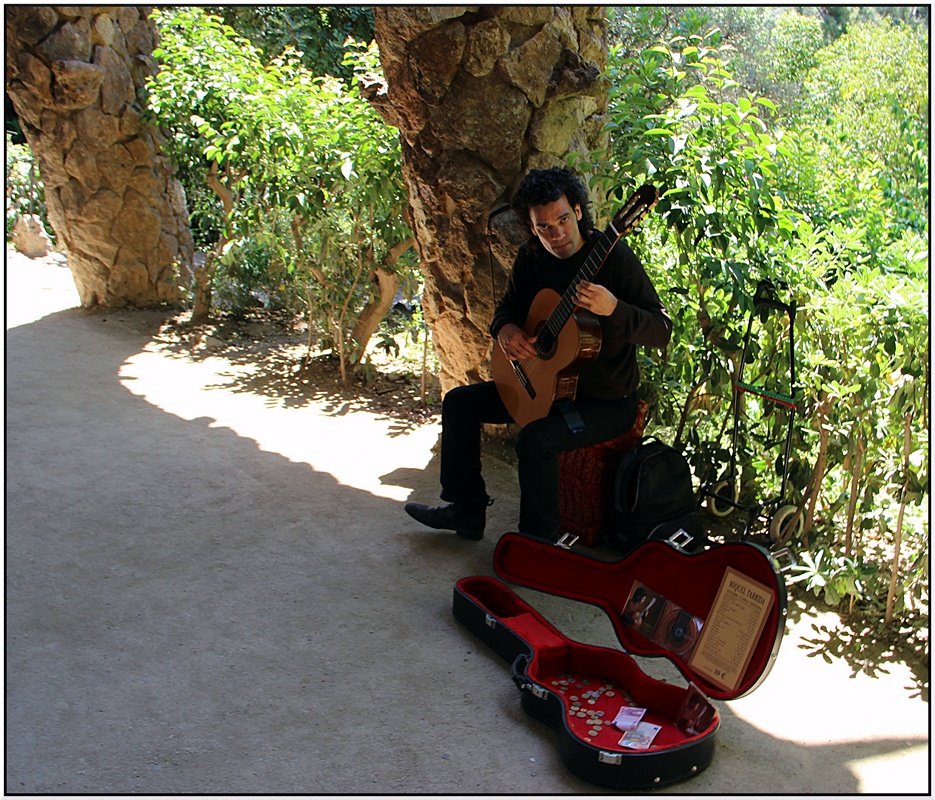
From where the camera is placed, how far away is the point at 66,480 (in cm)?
390

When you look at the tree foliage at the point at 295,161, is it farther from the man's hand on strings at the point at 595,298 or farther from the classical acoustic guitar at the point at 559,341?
the man's hand on strings at the point at 595,298

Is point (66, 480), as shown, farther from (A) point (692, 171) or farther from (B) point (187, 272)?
(B) point (187, 272)

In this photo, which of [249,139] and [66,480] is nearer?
[66,480]

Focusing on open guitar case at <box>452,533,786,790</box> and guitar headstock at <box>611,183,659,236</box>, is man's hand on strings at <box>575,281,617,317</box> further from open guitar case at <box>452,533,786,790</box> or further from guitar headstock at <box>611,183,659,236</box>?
open guitar case at <box>452,533,786,790</box>

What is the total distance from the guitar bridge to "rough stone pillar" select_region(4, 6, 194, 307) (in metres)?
4.60

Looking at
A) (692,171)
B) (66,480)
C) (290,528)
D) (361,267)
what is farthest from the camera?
(361,267)

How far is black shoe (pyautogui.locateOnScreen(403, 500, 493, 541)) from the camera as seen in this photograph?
11.2ft

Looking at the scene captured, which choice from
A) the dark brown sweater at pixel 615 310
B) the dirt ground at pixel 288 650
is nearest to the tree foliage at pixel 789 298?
the dark brown sweater at pixel 615 310

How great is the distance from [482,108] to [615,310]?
1.31 m

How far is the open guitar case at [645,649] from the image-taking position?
2.16m

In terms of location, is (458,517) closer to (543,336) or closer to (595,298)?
(543,336)

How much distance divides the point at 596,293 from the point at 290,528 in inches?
63.4

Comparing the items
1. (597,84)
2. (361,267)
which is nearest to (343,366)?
(361,267)

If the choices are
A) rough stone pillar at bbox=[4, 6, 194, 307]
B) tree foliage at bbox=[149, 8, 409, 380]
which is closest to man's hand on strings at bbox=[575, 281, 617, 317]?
tree foliage at bbox=[149, 8, 409, 380]
